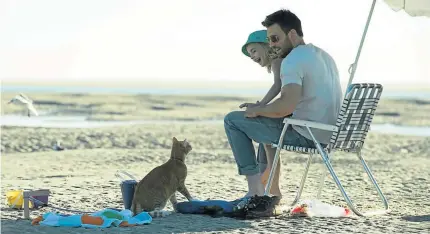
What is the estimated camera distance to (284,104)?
552 cm

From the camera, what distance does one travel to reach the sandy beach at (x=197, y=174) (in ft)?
17.8

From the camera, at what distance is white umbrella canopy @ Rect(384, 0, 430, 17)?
6.59 meters

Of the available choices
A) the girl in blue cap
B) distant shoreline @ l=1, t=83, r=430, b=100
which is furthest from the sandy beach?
distant shoreline @ l=1, t=83, r=430, b=100

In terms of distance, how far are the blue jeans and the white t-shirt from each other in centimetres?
8

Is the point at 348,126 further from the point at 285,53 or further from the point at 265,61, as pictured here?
the point at 265,61

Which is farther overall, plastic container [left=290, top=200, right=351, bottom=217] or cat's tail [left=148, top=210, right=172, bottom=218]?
plastic container [left=290, top=200, right=351, bottom=217]

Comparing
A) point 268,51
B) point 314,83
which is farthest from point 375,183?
point 268,51

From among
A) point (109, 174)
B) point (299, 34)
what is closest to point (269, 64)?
point (299, 34)

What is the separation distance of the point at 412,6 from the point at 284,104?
169cm

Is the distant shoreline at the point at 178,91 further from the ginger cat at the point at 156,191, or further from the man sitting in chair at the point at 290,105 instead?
the ginger cat at the point at 156,191

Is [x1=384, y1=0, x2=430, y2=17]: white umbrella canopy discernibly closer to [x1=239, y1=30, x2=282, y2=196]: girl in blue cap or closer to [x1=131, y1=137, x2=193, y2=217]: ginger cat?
[x1=239, y1=30, x2=282, y2=196]: girl in blue cap

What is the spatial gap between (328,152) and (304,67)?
587 mm

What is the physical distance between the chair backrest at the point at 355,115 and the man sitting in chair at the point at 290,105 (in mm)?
106

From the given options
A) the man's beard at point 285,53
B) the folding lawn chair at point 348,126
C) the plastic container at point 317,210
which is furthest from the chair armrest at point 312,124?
the plastic container at point 317,210
